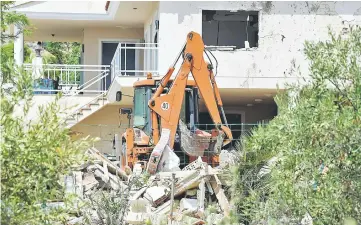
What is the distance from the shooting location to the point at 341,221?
12.0 m

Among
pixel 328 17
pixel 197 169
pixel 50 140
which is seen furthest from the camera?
pixel 328 17

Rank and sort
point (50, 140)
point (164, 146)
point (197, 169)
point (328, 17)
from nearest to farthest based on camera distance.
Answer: point (50, 140)
point (197, 169)
point (164, 146)
point (328, 17)

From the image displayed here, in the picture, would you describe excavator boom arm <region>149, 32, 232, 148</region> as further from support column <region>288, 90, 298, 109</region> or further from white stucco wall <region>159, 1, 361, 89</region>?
support column <region>288, 90, 298, 109</region>

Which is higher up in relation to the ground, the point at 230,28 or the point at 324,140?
the point at 230,28

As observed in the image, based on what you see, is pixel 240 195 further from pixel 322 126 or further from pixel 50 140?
pixel 50 140

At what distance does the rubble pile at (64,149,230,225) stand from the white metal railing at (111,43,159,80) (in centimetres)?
655

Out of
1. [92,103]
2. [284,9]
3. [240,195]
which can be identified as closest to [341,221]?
[240,195]

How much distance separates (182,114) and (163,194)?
4205 millimetres

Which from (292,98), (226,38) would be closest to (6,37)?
(292,98)

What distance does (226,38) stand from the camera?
30.2 metres

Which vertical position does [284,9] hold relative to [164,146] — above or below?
above

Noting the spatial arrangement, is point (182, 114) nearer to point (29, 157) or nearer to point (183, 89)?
point (183, 89)

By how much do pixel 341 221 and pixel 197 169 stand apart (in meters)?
8.29

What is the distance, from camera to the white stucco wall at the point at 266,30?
28.1 m
